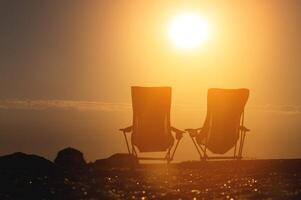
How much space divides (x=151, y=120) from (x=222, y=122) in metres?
0.96

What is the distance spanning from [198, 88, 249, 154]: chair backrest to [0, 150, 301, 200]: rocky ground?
6.02 feet

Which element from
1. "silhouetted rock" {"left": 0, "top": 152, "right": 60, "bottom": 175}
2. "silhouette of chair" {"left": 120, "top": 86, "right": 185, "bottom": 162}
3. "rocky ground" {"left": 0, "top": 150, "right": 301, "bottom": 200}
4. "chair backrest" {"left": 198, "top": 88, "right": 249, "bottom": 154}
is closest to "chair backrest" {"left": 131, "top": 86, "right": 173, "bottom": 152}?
"silhouette of chair" {"left": 120, "top": 86, "right": 185, "bottom": 162}

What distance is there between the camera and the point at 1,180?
20.1 feet

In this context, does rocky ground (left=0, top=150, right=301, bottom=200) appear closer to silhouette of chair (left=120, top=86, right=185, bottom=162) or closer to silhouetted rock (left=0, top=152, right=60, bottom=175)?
silhouetted rock (left=0, top=152, right=60, bottom=175)

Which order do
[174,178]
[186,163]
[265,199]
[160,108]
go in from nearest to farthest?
1. [265,199]
2. [174,178]
3. [186,163]
4. [160,108]

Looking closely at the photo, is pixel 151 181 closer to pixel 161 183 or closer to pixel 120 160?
pixel 161 183

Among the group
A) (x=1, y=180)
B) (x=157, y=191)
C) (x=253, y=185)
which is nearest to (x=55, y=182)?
(x=1, y=180)

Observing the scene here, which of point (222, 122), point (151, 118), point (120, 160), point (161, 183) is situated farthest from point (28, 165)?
point (222, 122)

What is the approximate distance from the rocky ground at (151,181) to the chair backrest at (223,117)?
184 centimetres

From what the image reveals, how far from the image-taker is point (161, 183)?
6082 mm

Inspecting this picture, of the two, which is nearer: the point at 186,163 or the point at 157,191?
the point at 157,191

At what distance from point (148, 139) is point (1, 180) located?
373 centimetres

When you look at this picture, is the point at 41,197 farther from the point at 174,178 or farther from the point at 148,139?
the point at 148,139

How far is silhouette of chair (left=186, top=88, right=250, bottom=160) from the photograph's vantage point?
31.4 feet
